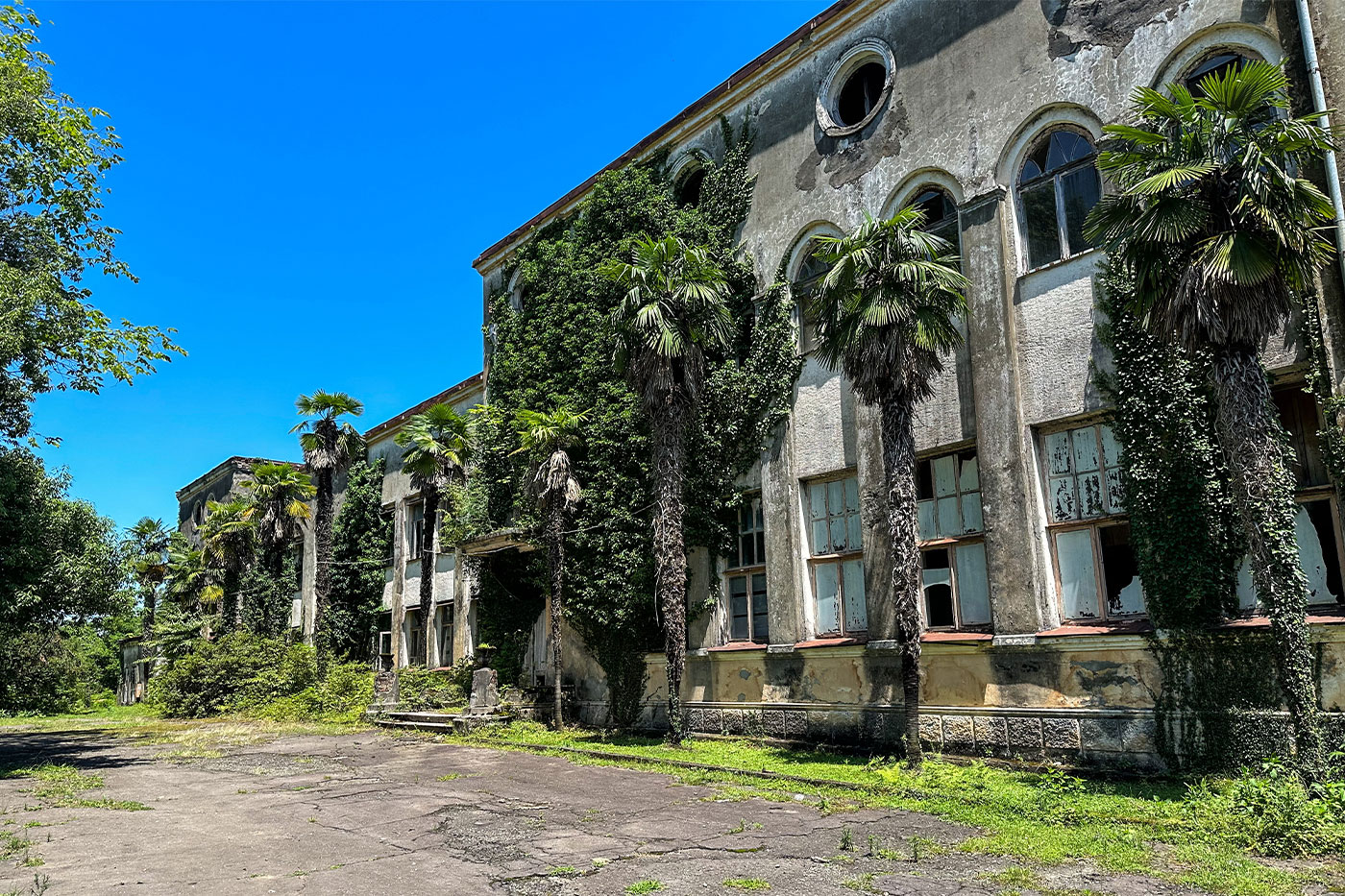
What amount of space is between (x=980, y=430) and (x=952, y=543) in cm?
190

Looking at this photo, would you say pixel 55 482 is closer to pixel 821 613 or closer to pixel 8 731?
pixel 8 731

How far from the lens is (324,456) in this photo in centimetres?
2786

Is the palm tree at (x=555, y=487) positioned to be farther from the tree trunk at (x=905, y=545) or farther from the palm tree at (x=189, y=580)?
the palm tree at (x=189, y=580)

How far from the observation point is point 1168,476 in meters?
11.6

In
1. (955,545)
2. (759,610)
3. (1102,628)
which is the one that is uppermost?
(955,545)

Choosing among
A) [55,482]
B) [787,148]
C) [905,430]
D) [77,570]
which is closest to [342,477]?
[77,570]

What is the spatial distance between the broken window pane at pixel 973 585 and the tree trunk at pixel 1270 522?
4.83m

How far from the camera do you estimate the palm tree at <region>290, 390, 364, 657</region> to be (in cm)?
2792

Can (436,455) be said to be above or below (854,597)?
above

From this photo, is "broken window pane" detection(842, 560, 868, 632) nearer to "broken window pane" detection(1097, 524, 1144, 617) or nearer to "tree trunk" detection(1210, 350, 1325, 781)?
"broken window pane" detection(1097, 524, 1144, 617)

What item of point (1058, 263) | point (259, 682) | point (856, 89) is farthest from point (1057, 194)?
point (259, 682)

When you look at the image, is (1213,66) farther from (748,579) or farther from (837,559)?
(748,579)

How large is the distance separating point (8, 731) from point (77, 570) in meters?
7.69

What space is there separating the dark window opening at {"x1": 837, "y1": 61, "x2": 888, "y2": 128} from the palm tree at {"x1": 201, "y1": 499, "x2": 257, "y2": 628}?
27013 mm
